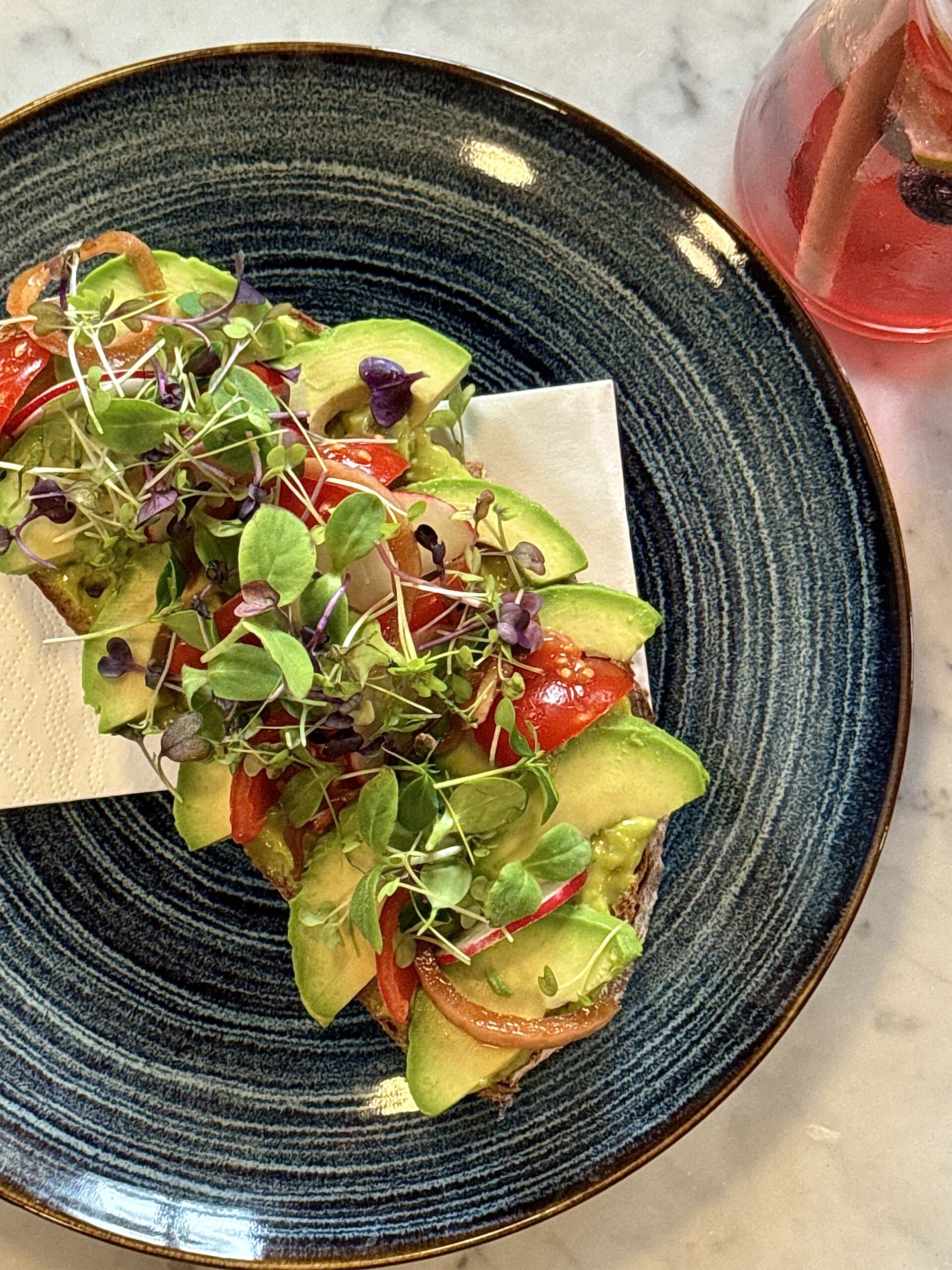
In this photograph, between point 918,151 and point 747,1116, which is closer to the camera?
point 918,151

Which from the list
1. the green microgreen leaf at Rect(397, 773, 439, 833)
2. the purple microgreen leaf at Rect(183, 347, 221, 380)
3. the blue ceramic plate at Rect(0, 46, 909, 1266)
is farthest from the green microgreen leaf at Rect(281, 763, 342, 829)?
the purple microgreen leaf at Rect(183, 347, 221, 380)

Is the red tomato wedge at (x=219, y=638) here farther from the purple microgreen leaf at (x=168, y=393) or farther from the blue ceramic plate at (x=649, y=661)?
the blue ceramic plate at (x=649, y=661)

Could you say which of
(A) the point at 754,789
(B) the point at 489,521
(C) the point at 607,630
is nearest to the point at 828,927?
(A) the point at 754,789

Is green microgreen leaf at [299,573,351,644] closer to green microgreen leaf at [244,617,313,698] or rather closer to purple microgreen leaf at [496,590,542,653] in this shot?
green microgreen leaf at [244,617,313,698]

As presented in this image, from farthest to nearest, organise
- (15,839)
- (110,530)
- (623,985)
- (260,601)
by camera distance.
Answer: (15,839)
(623,985)
(110,530)
(260,601)

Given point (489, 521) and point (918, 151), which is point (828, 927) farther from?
point (918, 151)

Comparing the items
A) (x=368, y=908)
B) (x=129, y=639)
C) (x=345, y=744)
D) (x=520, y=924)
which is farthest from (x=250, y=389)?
(x=520, y=924)
